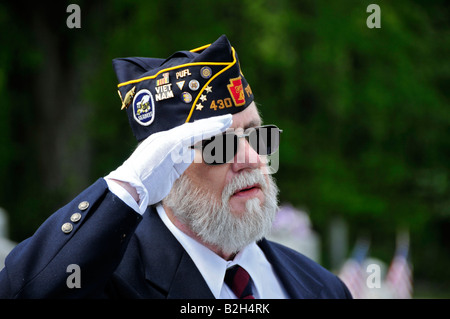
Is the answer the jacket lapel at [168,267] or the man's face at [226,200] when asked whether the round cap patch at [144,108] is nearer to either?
the man's face at [226,200]

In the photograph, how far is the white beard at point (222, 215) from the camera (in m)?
2.51

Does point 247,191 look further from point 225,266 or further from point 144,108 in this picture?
point 144,108

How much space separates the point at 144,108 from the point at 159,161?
60cm

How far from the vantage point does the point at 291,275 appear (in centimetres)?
270

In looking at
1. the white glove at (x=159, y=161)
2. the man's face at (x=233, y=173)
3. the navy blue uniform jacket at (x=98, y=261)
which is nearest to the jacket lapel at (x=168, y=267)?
the navy blue uniform jacket at (x=98, y=261)

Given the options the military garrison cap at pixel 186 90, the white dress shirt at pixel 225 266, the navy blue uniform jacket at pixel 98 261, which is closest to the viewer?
the navy blue uniform jacket at pixel 98 261

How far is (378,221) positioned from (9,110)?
35.2 ft

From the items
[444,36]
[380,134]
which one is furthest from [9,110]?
[444,36]

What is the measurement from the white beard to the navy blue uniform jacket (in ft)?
0.48

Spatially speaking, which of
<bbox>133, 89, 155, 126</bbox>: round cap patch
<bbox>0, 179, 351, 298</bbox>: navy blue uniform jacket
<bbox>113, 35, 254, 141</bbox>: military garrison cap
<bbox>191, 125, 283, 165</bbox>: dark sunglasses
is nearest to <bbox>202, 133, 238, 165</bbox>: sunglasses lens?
<bbox>191, 125, 283, 165</bbox>: dark sunglasses

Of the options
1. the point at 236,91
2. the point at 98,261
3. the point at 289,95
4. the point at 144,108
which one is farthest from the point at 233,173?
the point at 289,95

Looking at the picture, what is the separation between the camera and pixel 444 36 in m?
15.7

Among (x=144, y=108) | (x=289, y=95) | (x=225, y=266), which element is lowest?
(x=225, y=266)
